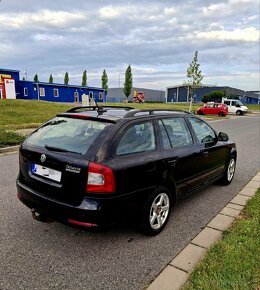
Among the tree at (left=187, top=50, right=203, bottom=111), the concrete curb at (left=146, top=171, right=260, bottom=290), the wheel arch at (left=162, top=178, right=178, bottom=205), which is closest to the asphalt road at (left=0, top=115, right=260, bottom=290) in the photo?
the concrete curb at (left=146, top=171, right=260, bottom=290)

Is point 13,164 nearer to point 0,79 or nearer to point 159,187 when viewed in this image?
point 159,187

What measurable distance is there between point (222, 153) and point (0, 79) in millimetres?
36510

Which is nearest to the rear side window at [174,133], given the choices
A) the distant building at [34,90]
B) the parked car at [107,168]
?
the parked car at [107,168]

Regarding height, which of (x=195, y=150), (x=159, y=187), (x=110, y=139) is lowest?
(x=159, y=187)

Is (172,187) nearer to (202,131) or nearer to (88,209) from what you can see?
(88,209)

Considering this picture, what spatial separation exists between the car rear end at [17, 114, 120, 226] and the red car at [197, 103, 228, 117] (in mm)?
28383

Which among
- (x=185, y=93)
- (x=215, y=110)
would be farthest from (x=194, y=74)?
(x=185, y=93)

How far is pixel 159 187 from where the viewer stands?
352 centimetres

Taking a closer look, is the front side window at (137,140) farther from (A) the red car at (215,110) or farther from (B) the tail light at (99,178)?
(A) the red car at (215,110)

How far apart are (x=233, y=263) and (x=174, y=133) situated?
72.1 inches

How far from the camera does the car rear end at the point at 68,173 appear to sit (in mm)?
2939

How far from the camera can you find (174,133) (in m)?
4.07

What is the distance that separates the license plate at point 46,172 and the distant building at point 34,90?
35.2m

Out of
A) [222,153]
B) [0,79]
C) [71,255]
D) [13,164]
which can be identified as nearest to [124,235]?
[71,255]
